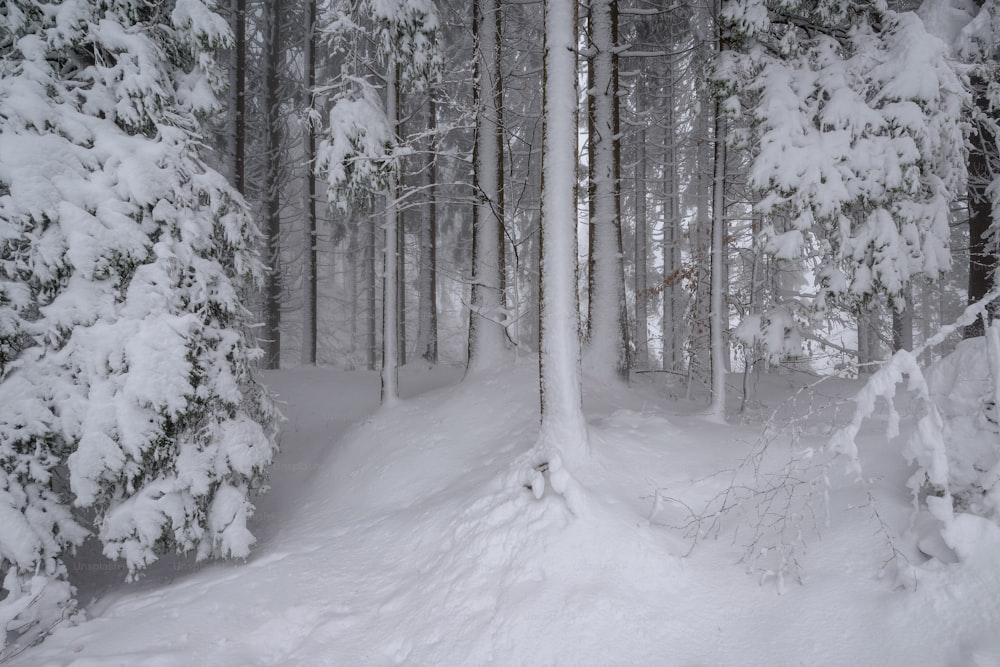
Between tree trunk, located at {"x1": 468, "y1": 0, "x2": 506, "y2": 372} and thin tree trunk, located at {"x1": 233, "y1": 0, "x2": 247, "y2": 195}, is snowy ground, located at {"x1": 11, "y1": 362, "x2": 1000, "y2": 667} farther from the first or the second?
thin tree trunk, located at {"x1": 233, "y1": 0, "x2": 247, "y2": 195}

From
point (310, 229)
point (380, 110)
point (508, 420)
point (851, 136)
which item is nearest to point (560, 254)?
point (508, 420)

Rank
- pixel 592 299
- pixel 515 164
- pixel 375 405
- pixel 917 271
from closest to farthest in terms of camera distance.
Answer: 1. pixel 917 271
2. pixel 592 299
3. pixel 375 405
4. pixel 515 164

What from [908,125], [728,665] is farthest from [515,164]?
[728,665]

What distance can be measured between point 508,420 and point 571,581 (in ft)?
11.1

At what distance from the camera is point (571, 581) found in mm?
4148

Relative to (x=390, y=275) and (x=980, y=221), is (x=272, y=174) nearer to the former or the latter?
(x=390, y=275)

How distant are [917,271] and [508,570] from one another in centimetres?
640

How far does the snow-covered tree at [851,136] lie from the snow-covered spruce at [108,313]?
682cm

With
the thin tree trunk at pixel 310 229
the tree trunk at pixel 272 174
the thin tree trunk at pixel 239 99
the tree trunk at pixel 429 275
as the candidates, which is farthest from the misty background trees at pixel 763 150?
the tree trunk at pixel 429 275

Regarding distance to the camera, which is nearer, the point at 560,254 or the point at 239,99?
the point at 560,254

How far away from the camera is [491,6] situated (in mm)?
9594

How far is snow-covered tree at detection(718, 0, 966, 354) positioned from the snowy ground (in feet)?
8.65

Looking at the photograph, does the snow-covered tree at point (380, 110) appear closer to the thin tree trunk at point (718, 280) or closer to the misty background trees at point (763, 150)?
the misty background trees at point (763, 150)

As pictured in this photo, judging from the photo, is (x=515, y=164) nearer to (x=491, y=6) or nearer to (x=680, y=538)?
(x=491, y=6)
